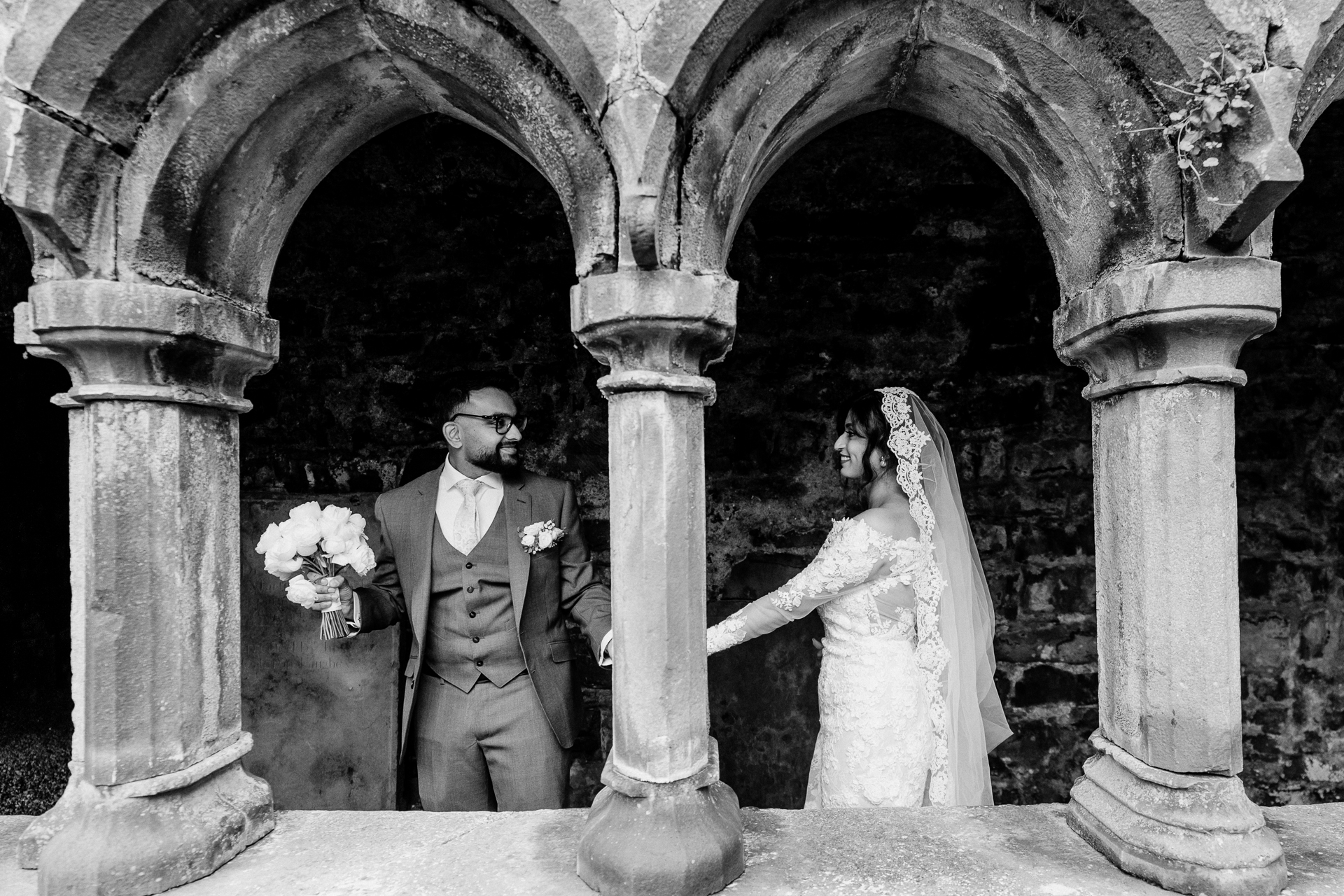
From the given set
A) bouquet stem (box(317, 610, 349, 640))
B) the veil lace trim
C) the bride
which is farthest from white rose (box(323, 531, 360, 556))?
the veil lace trim

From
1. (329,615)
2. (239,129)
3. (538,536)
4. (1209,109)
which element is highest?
(239,129)

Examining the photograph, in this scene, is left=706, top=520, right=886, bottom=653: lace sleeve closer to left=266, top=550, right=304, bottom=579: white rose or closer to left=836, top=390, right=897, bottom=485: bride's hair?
left=836, top=390, right=897, bottom=485: bride's hair

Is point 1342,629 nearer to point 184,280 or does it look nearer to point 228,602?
point 228,602

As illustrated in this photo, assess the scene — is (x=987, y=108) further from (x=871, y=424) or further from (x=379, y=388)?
(x=379, y=388)

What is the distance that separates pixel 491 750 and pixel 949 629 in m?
1.72

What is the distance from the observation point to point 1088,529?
12.7 feet

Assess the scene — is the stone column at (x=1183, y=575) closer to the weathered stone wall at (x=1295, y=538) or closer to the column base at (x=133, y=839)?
the column base at (x=133, y=839)

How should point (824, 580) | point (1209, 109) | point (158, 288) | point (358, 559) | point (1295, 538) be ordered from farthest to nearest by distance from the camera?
point (1295, 538), point (824, 580), point (358, 559), point (158, 288), point (1209, 109)

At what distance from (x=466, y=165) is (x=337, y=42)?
6.10ft

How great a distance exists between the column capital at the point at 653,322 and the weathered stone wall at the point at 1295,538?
319 cm

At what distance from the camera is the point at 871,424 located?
3031 mm

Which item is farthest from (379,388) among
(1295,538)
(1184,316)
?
(1295,538)

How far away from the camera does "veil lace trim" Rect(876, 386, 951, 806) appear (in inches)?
111

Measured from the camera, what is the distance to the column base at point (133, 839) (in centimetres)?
188
